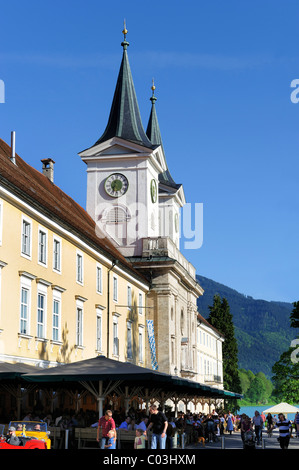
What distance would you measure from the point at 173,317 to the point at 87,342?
19858mm

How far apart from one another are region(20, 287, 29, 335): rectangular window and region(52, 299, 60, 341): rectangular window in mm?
3393

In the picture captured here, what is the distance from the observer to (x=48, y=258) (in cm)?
3347

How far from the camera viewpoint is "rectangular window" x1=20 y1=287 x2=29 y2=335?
30062 mm

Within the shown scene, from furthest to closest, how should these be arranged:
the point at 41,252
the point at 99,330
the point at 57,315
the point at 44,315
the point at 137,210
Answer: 1. the point at 137,210
2. the point at 99,330
3. the point at 57,315
4. the point at 41,252
5. the point at 44,315

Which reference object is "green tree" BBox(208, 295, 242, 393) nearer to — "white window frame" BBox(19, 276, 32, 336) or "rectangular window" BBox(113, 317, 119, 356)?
"rectangular window" BBox(113, 317, 119, 356)

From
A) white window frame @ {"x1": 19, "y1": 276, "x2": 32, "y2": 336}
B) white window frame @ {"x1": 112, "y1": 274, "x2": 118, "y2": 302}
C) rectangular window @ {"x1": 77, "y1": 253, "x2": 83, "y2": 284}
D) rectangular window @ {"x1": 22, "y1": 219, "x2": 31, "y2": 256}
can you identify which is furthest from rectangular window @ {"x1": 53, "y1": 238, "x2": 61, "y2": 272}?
white window frame @ {"x1": 112, "y1": 274, "x2": 118, "y2": 302}

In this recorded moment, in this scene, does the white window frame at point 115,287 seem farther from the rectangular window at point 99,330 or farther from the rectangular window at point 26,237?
the rectangular window at point 26,237

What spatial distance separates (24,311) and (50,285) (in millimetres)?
3220

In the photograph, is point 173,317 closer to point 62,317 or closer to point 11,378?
point 62,317

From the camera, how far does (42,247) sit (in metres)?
33.0

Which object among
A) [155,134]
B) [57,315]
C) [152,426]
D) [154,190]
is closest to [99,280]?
[57,315]

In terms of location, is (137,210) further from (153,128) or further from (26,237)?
(26,237)

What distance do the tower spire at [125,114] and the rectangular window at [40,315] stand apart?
27716 millimetres

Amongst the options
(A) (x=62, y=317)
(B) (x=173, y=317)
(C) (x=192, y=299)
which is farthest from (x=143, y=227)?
(A) (x=62, y=317)
